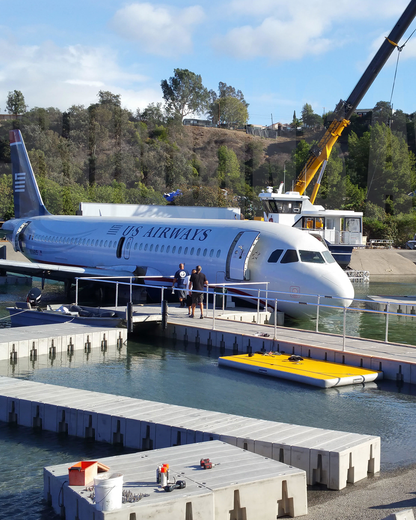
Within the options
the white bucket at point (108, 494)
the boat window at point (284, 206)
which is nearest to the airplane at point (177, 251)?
the white bucket at point (108, 494)

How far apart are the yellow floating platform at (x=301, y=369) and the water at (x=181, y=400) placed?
0.66 feet

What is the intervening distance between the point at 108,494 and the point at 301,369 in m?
9.23

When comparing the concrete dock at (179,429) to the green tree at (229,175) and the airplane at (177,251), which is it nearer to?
the airplane at (177,251)

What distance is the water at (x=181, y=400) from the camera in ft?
31.4

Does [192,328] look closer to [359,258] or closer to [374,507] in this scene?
[374,507]

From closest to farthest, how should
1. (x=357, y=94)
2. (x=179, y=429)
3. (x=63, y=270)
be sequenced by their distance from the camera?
(x=179, y=429) < (x=63, y=270) < (x=357, y=94)

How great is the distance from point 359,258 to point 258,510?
141ft

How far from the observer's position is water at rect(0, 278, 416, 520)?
31.4ft

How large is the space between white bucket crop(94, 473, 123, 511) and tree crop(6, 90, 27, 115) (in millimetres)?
153282

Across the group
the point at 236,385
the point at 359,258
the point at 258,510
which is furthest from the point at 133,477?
the point at 359,258

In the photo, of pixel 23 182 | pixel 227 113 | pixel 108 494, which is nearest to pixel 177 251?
pixel 23 182

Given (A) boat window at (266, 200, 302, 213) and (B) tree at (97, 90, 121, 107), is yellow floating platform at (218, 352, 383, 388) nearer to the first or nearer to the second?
(A) boat window at (266, 200, 302, 213)

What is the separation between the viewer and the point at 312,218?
45.7 m

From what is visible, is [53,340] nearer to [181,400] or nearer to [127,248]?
[181,400]
